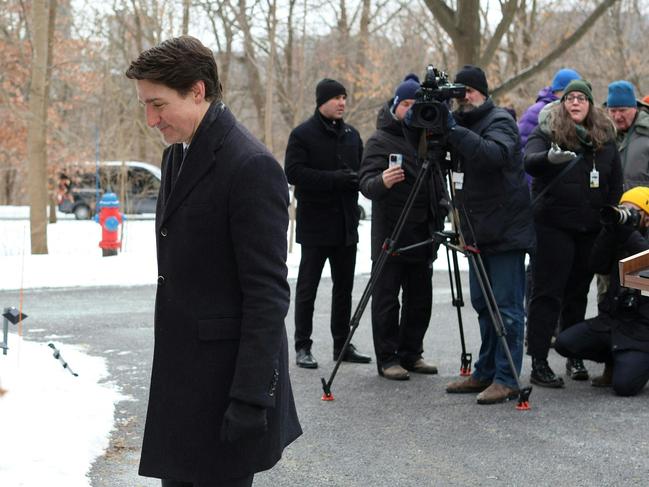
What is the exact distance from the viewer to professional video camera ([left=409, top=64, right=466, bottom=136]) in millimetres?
5961

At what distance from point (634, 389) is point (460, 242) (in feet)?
4.94

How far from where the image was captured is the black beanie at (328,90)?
7473mm

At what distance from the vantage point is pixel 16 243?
59.7 ft

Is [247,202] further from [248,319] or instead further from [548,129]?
[548,129]

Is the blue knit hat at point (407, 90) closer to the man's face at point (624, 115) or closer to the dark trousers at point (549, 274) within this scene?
the dark trousers at point (549, 274)

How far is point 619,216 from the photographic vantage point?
251 inches

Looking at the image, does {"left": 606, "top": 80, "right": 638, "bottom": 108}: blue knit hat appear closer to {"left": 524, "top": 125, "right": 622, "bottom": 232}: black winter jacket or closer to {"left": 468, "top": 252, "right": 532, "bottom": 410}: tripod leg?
{"left": 524, "top": 125, "right": 622, "bottom": 232}: black winter jacket

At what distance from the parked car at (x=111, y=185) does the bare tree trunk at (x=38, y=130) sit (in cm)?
411

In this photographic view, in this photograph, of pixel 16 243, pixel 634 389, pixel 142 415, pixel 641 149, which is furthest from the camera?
pixel 16 243

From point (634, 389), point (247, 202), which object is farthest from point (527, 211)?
point (247, 202)

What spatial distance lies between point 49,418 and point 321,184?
9.21ft

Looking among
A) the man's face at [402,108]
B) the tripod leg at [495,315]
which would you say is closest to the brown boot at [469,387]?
the tripod leg at [495,315]

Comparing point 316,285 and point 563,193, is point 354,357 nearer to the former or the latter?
point 316,285

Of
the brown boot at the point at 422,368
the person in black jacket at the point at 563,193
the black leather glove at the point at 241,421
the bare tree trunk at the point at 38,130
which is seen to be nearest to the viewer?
the black leather glove at the point at 241,421
